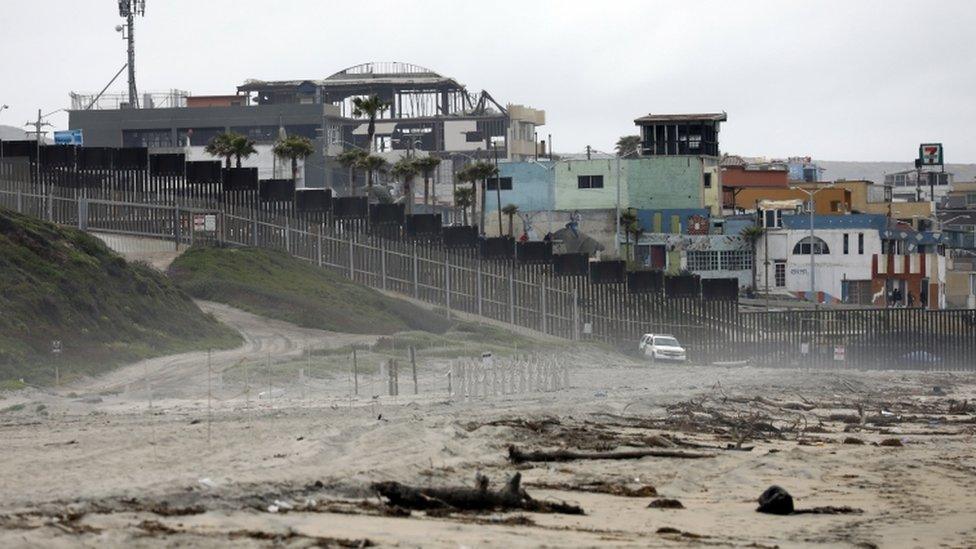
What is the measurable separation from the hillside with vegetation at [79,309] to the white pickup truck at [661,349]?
2090 cm

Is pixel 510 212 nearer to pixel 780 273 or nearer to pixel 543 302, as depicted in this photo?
pixel 780 273

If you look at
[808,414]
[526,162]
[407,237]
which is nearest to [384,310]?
[407,237]

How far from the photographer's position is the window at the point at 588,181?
111 metres

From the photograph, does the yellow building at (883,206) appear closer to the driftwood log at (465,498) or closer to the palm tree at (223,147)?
the palm tree at (223,147)

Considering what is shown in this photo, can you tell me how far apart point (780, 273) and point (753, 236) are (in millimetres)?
3619

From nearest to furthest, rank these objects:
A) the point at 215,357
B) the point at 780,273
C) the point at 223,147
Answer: the point at 215,357
the point at 223,147
the point at 780,273

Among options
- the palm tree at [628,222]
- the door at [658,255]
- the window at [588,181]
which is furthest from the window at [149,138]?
the door at [658,255]

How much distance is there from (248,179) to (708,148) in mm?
56201

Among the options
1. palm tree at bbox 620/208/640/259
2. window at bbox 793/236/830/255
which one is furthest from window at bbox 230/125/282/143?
window at bbox 793/236/830/255

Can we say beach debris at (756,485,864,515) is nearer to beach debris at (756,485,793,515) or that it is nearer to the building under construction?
beach debris at (756,485,793,515)

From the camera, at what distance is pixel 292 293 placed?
59094 mm

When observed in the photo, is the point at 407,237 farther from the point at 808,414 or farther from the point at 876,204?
the point at 876,204

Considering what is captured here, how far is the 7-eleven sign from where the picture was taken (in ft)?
496

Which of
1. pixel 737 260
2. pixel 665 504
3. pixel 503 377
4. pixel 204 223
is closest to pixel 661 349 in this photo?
pixel 204 223
